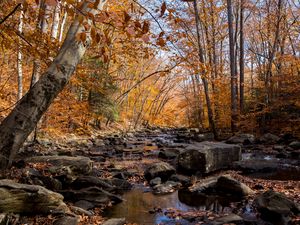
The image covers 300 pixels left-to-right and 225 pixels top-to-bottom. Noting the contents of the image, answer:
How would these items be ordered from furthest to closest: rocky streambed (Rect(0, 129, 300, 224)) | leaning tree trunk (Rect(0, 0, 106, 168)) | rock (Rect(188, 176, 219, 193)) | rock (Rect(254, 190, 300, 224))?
1. rock (Rect(188, 176, 219, 193))
2. rock (Rect(254, 190, 300, 224))
3. rocky streambed (Rect(0, 129, 300, 224))
4. leaning tree trunk (Rect(0, 0, 106, 168))

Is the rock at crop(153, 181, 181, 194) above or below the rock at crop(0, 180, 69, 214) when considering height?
below

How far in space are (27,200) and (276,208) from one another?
148 inches

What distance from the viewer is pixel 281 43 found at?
22219mm

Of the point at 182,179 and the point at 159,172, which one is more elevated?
the point at 159,172

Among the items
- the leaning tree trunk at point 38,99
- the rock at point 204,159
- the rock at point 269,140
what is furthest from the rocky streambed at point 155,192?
the rock at point 269,140

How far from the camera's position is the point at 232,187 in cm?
593

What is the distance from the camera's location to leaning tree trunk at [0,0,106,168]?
397 cm

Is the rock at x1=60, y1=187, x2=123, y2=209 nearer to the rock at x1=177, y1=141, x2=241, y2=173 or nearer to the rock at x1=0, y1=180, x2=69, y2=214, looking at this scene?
the rock at x1=0, y1=180, x2=69, y2=214

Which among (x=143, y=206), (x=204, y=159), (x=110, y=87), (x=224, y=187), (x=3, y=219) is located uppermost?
(x=110, y=87)

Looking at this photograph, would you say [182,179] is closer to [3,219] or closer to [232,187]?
[232,187]

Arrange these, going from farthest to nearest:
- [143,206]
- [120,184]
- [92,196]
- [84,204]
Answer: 1. [120,184]
2. [92,196]
3. [143,206]
4. [84,204]

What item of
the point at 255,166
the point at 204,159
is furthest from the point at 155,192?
the point at 255,166

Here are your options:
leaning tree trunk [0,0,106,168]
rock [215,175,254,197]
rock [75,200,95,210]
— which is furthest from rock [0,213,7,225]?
rock [215,175,254,197]

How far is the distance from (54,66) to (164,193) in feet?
12.2
